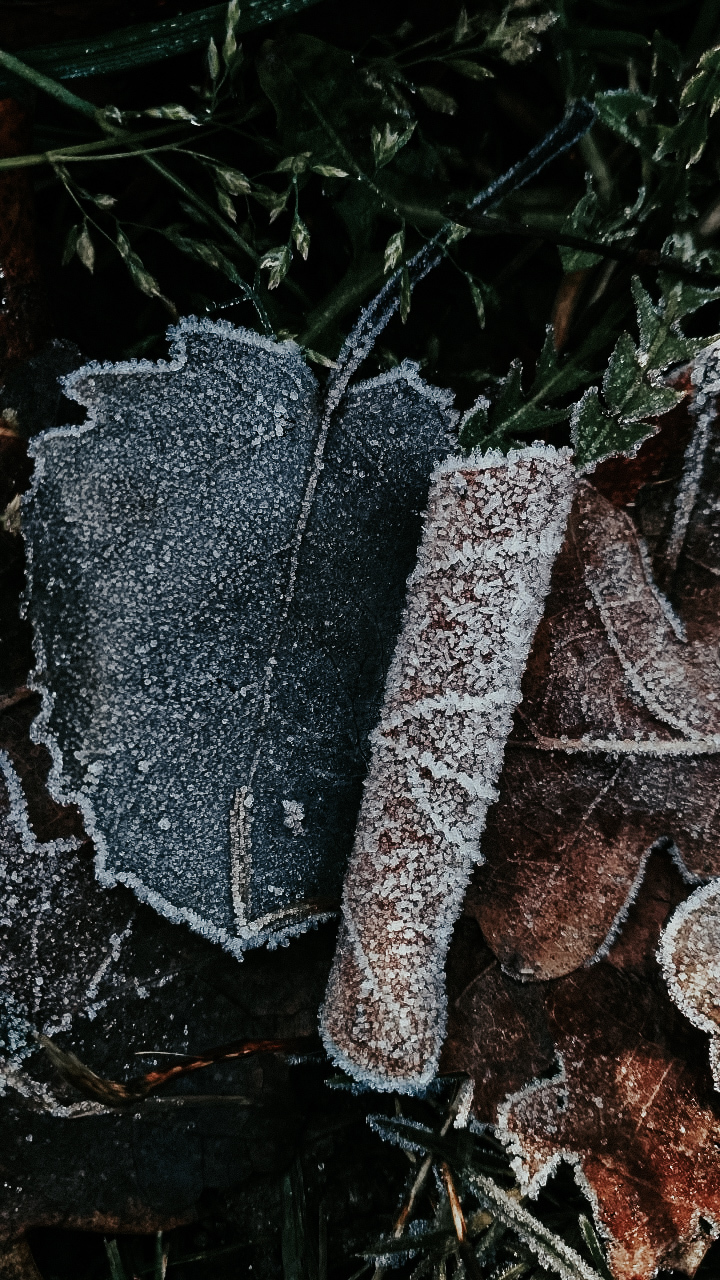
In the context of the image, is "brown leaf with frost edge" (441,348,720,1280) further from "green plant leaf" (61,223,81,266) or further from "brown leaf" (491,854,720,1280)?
"green plant leaf" (61,223,81,266)

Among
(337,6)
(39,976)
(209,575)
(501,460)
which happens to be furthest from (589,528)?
(39,976)

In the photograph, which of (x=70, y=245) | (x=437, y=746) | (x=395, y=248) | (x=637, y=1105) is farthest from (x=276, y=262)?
(x=637, y=1105)

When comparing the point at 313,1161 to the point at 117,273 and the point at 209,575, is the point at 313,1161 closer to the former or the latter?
the point at 209,575

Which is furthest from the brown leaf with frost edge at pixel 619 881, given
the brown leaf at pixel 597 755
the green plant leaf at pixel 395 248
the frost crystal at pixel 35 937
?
the frost crystal at pixel 35 937

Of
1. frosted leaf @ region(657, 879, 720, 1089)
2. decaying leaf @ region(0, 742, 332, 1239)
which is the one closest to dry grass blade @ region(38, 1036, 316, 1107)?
decaying leaf @ region(0, 742, 332, 1239)

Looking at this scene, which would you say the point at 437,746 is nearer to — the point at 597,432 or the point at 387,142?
the point at 597,432

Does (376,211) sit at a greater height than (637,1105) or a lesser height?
greater

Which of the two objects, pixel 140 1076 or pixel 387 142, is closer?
pixel 387 142

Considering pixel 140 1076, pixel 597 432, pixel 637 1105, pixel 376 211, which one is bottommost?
pixel 140 1076
